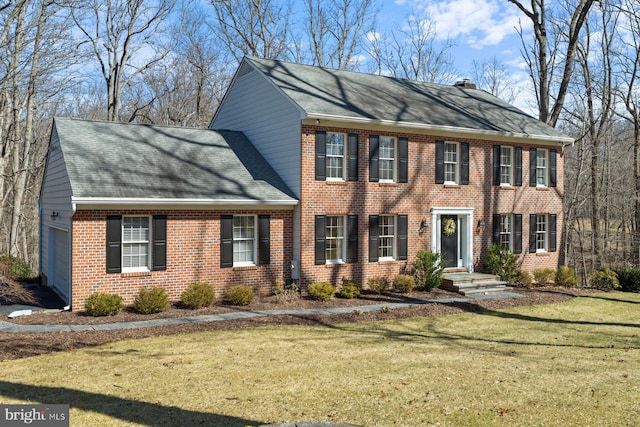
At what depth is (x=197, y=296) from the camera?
49.5 ft

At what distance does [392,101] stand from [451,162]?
3.18 m

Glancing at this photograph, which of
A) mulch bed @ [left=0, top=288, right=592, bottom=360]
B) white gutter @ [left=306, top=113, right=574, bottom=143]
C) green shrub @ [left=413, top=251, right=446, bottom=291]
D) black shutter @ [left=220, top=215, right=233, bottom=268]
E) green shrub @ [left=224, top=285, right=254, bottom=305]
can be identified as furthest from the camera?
green shrub @ [left=413, top=251, right=446, bottom=291]

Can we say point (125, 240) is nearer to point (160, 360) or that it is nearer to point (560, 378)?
point (160, 360)

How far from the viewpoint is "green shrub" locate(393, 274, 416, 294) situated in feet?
60.0

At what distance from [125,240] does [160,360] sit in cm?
598

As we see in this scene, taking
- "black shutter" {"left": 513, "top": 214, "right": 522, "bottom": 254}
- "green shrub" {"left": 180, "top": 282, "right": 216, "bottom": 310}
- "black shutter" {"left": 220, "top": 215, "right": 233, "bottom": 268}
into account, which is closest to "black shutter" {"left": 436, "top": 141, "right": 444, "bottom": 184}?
"black shutter" {"left": 513, "top": 214, "right": 522, "bottom": 254}

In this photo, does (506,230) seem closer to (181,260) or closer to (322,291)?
(322,291)

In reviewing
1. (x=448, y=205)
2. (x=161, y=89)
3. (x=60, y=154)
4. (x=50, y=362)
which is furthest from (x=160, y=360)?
(x=161, y=89)

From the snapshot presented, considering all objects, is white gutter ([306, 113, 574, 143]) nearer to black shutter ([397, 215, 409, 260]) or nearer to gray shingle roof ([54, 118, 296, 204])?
gray shingle roof ([54, 118, 296, 204])

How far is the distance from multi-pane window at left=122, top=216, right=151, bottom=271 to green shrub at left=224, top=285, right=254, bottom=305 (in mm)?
2438

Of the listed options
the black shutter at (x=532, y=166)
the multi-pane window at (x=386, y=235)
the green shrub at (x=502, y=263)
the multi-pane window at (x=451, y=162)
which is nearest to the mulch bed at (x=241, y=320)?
the green shrub at (x=502, y=263)

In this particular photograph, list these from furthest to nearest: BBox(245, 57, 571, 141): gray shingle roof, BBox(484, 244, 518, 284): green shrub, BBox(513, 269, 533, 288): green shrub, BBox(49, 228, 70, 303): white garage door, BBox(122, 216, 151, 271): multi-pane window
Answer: BBox(513, 269, 533, 288): green shrub < BBox(484, 244, 518, 284): green shrub < BBox(245, 57, 571, 141): gray shingle roof < BBox(49, 228, 70, 303): white garage door < BBox(122, 216, 151, 271): multi-pane window

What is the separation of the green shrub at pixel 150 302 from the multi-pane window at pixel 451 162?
1127 cm

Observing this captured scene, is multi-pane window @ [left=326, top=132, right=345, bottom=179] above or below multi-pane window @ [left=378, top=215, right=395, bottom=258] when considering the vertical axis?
above
